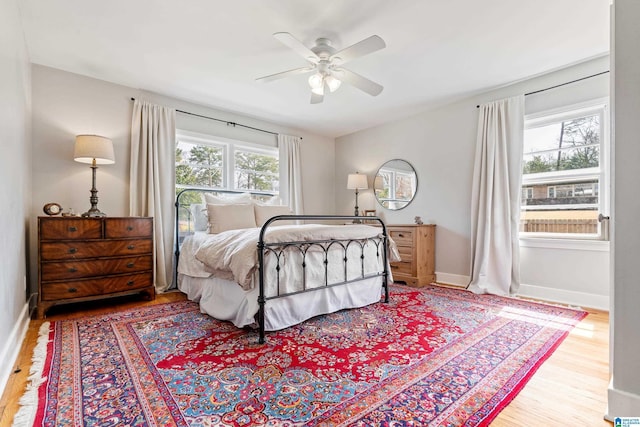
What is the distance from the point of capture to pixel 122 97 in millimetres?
3604

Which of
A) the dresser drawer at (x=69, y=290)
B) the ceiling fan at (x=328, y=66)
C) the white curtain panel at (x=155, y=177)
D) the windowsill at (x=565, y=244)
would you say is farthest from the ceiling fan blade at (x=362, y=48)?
the dresser drawer at (x=69, y=290)

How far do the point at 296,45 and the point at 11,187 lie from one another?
7.06 feet

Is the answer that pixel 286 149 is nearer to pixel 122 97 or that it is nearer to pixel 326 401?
pixel 122 97

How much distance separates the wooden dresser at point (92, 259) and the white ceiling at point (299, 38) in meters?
1.62

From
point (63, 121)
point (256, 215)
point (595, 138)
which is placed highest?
point (63, 121)

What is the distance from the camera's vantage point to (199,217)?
3893 mm

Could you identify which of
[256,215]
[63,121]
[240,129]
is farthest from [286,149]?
[63,121]

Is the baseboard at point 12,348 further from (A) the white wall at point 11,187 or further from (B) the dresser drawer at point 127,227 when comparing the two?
(B) the dresser drawer at point 127,227

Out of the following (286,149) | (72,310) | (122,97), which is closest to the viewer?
(72,310)

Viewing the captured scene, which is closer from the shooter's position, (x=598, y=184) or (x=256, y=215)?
(x=598, y=184)

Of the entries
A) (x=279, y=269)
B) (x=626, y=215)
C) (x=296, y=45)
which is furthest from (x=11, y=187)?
(x=626, y=215)

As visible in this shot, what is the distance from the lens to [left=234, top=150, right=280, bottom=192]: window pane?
4.62 metres

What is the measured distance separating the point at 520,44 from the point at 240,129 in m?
3.54

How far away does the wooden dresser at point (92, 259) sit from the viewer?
273 centimetres
